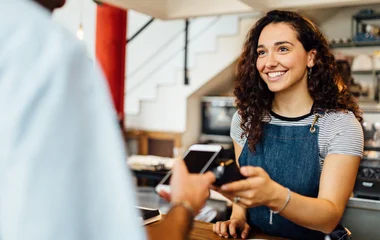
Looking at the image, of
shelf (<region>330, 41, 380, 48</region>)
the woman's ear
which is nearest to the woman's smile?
the woman's ear

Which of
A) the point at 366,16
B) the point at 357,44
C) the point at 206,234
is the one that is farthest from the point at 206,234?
the point at 366,16

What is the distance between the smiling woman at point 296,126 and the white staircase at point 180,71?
3.92 metres

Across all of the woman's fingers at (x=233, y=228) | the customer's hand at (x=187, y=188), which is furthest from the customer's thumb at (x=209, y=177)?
the woman's fingers at (x=233, y=228)

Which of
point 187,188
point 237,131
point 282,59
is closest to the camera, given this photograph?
point 187,188

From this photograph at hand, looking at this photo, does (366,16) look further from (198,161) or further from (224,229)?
(198,161)

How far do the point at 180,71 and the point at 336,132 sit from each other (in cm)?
446

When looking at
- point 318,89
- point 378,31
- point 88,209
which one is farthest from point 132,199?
point 378,31

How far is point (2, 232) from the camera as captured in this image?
441mm

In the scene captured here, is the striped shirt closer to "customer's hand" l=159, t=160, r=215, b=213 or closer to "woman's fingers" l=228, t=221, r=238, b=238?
"woman's fingers" l=228, t=221, r=238, b=238

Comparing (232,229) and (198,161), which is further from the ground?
(198,161)

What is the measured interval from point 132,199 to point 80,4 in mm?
6607

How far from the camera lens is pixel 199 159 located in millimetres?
1140

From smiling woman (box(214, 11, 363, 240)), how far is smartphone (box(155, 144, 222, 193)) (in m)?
0.35

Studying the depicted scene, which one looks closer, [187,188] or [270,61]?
[187,188]
